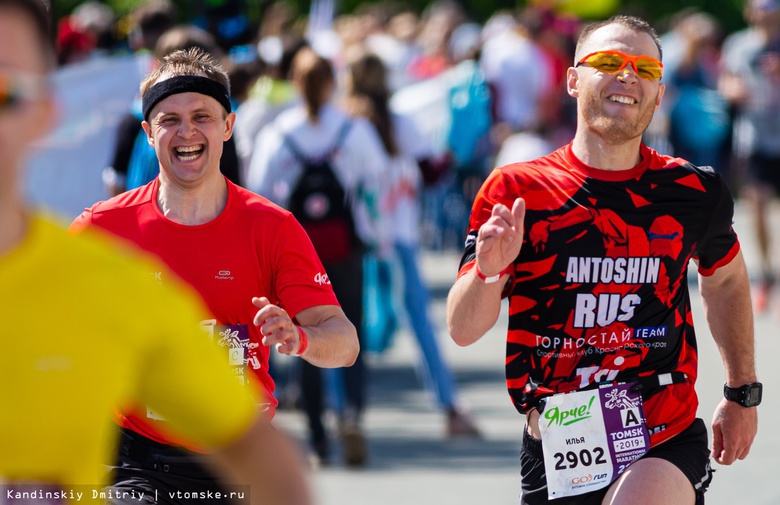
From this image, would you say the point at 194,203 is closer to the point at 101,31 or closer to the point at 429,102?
the point at 101,31

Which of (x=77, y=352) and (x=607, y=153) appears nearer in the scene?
(x=77, y=352)

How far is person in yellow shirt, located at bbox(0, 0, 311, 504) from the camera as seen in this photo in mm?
2000

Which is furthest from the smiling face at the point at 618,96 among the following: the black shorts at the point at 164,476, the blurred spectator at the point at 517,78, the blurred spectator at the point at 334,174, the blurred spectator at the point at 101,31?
the blurred spectator at the point at 517,78

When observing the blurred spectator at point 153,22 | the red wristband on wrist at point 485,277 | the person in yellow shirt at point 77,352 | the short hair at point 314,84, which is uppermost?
the blurred spectator at point 153,22

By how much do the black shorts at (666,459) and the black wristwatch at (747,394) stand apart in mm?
255

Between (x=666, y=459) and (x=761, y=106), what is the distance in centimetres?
922

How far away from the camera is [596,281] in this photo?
421cm

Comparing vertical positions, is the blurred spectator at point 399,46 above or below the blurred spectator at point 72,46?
above

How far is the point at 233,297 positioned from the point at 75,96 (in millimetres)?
6279

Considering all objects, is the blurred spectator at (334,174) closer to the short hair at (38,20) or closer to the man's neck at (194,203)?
the man's neck at (194,203)

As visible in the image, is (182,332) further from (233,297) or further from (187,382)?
(233,297)

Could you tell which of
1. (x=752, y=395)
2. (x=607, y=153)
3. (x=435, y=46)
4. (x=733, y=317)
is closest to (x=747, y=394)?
(x=752, y=395)

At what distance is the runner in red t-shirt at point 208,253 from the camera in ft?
13.1

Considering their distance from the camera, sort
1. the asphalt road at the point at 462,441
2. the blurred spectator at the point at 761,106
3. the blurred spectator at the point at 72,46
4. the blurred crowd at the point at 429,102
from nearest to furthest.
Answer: the asphalt road at the point at 462,441
the blurred crowd at the point at 429,102
the blurred spectator at the point at 72,46
the blurred spectator at the point at 761,106
